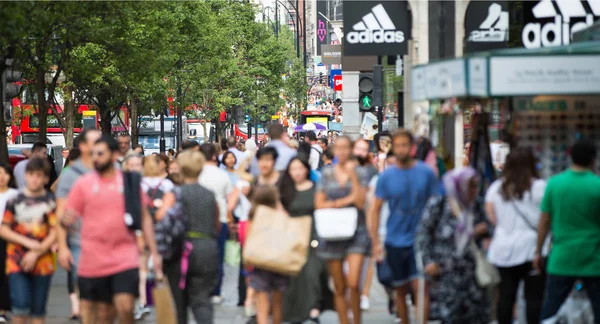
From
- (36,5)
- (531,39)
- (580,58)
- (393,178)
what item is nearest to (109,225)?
(393,178)

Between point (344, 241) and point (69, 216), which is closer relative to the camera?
point (69, 216)

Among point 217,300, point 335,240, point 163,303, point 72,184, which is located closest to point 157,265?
point 163,303

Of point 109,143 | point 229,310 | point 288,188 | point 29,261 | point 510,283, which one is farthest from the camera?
point 229,310

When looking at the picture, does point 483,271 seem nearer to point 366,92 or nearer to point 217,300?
point 217,300

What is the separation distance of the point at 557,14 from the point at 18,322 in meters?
A: 10.8

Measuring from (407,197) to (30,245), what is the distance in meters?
3.02

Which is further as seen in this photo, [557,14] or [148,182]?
[557,14]

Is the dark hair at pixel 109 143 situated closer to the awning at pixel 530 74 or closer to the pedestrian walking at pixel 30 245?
the pedestrian walking at pixel 30 245

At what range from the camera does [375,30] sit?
1909 cm

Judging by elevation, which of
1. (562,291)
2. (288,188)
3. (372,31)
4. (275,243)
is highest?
(372,31)

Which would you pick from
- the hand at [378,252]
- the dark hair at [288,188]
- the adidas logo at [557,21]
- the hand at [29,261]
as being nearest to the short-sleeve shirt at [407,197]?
the hand at [378,252]

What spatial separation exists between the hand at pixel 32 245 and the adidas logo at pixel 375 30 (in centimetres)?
1054

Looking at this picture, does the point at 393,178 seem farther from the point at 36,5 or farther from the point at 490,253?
the point at 36,5

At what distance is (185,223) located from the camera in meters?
9.12
